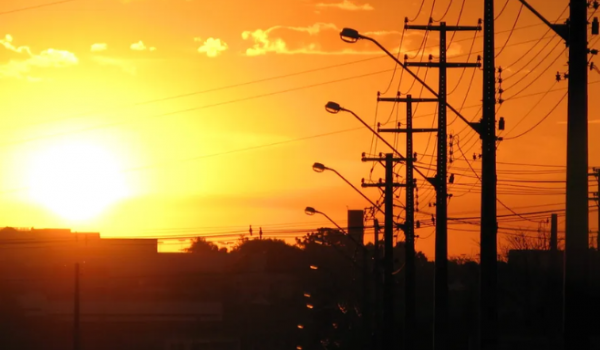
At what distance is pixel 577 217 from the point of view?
13945 millimetres

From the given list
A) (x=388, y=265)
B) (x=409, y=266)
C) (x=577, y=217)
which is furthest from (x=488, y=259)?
(x=388, y=265)

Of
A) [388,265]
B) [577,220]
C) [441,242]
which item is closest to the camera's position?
[577,220]

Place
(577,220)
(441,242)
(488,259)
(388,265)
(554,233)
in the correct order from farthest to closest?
(554,233) < (388,265) < (441,242) < (488,259) < (577,220)

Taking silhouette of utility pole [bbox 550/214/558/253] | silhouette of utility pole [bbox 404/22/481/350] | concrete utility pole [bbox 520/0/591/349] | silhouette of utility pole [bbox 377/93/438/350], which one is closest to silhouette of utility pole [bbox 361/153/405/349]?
silhouette of utility pole [bbox 377/93/438/350]

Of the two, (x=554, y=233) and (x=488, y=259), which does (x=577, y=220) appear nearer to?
(x=488, y=259)

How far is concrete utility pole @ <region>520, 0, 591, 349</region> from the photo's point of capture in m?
13.8

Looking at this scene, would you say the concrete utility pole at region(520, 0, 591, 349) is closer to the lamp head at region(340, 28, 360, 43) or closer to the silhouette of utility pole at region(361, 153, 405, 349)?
the lamp head at region(340, 28, 360, 43)

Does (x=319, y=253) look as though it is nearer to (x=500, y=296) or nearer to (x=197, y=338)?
(x=197, y=338)

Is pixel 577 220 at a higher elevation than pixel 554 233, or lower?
higher

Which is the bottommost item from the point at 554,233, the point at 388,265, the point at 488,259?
the point at 388,265

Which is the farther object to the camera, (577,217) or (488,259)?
(488,259)

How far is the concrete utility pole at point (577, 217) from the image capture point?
45.2 feet

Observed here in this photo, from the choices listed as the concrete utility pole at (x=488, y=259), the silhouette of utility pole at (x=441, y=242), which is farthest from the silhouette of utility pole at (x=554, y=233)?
the concrete utility pole at (x=488, y=259)

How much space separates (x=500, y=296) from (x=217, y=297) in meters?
45.9
